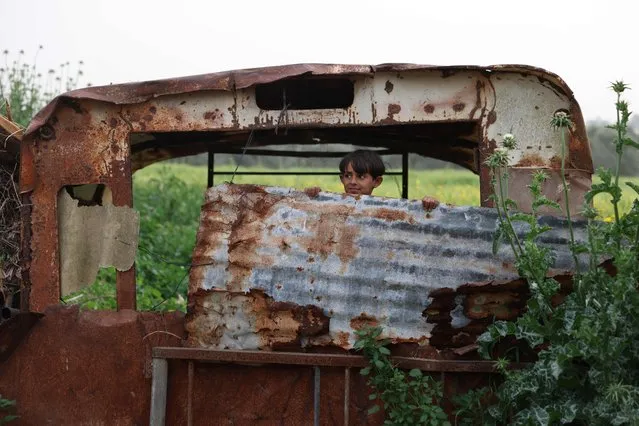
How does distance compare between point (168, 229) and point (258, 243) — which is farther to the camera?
point (168, 229)

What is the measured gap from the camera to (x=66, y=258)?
5.15m

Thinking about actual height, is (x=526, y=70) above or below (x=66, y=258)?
above

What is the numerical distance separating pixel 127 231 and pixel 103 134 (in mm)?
526

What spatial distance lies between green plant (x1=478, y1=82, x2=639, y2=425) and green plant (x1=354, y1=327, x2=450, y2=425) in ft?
0.90

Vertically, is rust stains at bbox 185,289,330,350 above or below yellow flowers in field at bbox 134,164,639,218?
below

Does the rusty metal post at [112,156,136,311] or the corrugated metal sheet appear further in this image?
the rusty metal post at [112,156,136,311]

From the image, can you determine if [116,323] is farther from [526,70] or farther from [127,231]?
[526,70]

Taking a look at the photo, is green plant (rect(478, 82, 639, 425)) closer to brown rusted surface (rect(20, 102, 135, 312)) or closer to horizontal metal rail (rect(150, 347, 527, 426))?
horizontal metal rail (rect(150, 347, 527, 426))

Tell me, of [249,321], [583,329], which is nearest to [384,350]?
[249,321]

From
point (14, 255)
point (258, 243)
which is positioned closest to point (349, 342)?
point (258, 243)

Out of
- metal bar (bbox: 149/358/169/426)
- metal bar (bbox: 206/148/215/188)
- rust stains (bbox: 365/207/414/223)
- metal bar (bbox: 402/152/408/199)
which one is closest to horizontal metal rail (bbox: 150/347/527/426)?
metal bar (bbox: 149/358/169/426)

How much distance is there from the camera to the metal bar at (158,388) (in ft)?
15.8

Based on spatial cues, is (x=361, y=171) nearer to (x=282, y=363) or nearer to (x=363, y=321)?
(x=363, y=321)

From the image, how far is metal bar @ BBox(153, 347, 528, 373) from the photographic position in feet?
14.9
